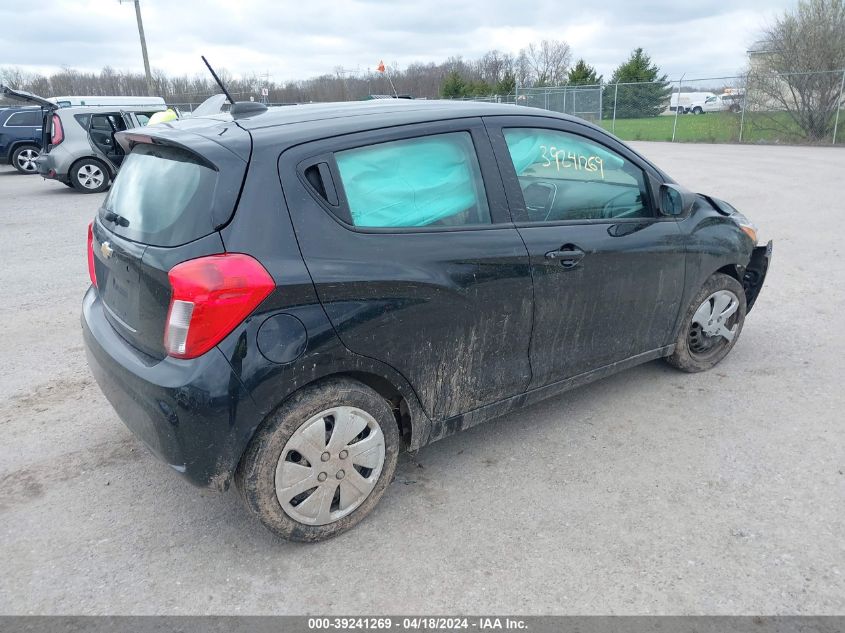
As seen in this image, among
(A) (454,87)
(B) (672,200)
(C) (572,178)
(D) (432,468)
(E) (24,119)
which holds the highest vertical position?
(A) (454,87)

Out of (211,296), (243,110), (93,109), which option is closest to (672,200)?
(243,110)

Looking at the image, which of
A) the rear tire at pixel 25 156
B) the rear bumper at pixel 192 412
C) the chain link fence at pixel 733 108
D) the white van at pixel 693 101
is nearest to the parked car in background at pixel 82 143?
the rear tire at pixel 25 156

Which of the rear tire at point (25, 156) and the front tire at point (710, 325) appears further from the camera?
the rear tire at point (25, 156)

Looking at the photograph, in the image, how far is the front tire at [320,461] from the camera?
2.56 m

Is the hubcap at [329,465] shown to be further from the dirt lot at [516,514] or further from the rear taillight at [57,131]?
the rear taillight at [57,131]

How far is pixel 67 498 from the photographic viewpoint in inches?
123

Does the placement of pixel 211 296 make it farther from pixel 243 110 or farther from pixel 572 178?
pixel 572 178

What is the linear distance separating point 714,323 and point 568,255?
5.29ft

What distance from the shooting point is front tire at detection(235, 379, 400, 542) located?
256 cm

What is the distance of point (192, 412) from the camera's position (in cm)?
240

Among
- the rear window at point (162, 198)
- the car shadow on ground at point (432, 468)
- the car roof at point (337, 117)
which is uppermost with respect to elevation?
the car roof at point (337, 117)

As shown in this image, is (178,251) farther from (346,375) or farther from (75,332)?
(75,332)

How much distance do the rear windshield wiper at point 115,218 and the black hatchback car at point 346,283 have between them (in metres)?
0.03

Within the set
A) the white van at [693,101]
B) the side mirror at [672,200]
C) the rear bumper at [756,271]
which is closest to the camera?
the side mirror at [672,200]
